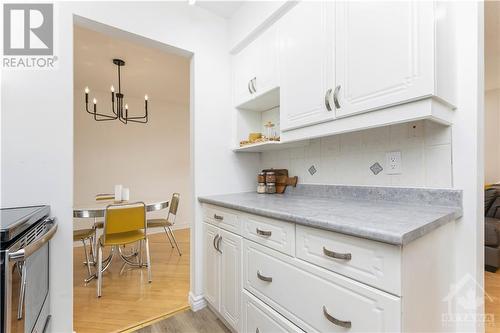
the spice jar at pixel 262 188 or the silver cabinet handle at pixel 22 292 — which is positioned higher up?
the spice jar at pixel 262 188

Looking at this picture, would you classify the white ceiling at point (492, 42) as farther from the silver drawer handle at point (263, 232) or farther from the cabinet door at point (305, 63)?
the silver drawer handle at point (263, 232)

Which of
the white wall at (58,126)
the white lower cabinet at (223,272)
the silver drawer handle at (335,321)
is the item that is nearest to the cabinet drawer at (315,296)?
the silver drawer handle at (335,321)

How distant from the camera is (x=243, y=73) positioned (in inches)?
80.7

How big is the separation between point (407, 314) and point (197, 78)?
6.60ft

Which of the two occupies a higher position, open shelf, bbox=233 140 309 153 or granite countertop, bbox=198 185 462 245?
open shelf, bbox=233 140 309 153

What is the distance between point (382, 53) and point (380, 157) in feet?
2.02

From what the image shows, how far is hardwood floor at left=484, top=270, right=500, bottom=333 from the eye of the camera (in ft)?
5.49

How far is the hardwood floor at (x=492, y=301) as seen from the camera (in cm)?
167

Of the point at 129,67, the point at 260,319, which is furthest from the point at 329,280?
the point at 129,67

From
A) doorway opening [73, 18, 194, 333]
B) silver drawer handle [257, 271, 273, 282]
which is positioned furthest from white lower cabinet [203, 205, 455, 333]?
doorway opening [73, 18, 194, 333]

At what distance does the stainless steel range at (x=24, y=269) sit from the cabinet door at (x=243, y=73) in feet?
5.15

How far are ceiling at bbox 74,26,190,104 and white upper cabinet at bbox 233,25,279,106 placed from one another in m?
0.90

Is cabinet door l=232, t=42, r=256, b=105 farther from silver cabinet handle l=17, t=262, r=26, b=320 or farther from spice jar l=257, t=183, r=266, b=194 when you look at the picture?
silver cabinet handle l=17, t=262, r=26, b=320

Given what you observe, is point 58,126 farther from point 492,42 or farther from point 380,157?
point 492,42
